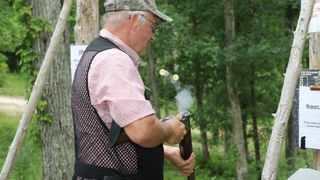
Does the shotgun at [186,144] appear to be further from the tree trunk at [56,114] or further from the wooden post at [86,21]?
the tree trunk at [56,114]

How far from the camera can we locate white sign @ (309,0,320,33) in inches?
141

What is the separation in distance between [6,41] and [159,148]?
12.5 meters

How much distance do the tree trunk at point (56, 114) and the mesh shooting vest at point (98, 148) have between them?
391 centimetres

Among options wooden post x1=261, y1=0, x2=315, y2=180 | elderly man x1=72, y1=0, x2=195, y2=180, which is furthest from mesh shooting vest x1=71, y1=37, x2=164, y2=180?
wooden post x1=261, y1=0, x2=315, y2=180

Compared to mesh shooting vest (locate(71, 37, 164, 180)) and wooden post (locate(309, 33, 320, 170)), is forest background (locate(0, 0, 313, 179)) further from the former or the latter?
mesh shooting vest (locate(71, 37, 164, 180))

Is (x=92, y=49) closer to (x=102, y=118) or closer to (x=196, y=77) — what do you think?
(x=102, y=118)

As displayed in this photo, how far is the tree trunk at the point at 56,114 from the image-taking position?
6.69 m

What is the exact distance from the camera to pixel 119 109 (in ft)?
8.49

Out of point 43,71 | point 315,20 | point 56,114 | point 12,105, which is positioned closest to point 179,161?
point 315,20

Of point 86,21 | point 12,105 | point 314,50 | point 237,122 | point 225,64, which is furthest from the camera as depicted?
point 12,105

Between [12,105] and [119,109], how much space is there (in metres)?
30.0

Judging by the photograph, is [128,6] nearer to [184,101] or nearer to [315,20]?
[184,101]

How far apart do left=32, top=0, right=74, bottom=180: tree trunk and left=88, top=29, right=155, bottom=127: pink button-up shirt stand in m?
4.06

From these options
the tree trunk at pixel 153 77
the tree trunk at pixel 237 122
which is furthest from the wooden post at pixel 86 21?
the tree trunk at pixel 153 77
